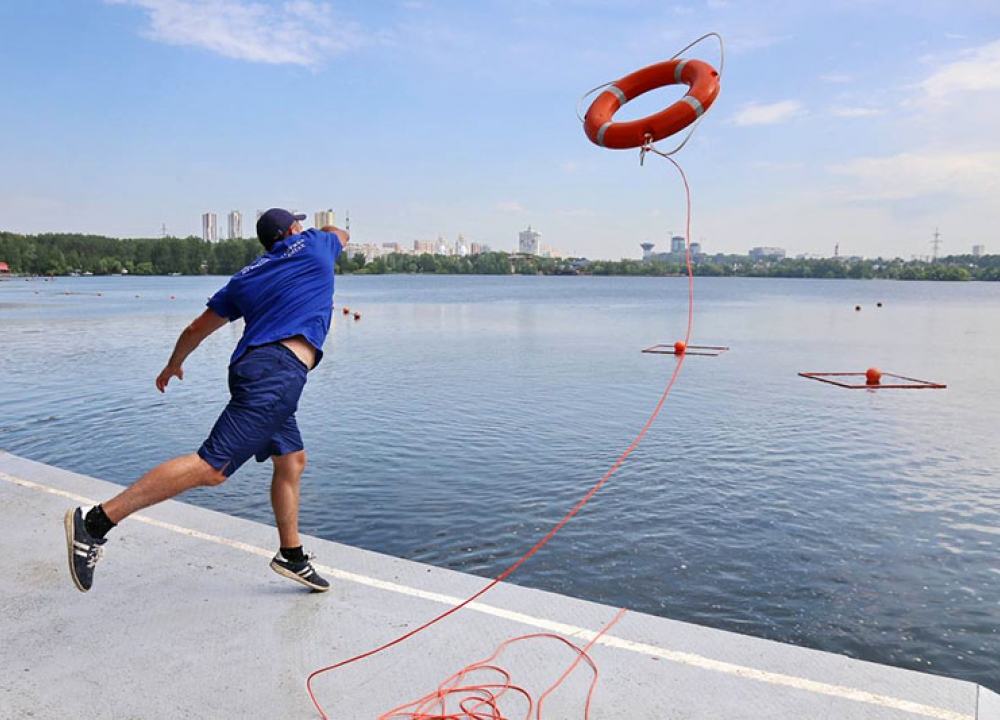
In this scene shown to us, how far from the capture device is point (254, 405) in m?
3.23

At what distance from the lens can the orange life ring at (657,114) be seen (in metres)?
4.91

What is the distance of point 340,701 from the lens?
106 inches

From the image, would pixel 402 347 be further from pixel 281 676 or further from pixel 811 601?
pixel 281 676

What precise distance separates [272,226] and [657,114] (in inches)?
107

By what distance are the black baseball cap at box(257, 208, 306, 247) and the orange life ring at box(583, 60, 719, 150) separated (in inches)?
99.6

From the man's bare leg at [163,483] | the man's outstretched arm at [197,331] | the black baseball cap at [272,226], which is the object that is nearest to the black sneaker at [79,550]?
the man's bare leg at [163,483]

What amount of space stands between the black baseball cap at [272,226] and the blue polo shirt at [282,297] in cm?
13

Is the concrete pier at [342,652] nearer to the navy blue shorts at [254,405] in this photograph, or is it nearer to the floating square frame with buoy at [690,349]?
the navy blue shorts at [254,405]

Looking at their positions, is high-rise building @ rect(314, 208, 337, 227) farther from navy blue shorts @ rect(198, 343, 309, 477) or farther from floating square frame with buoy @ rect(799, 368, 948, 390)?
floating square frame with buoy @ rect(799, 368, 948, 390)

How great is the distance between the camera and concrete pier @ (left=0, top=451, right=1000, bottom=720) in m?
2.66

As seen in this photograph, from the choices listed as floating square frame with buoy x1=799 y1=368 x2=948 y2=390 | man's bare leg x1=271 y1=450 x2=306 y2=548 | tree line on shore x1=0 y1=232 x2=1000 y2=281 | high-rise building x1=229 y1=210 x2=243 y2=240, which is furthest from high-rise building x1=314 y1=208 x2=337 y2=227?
high-rise building x1=229 y1=210 x2=243 y2=240

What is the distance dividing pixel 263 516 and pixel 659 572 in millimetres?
3402

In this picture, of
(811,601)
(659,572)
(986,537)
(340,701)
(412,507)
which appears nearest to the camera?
(340,701)

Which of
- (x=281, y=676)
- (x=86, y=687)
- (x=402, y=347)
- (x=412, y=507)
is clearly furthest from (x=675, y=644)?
(x=402, y=347)
